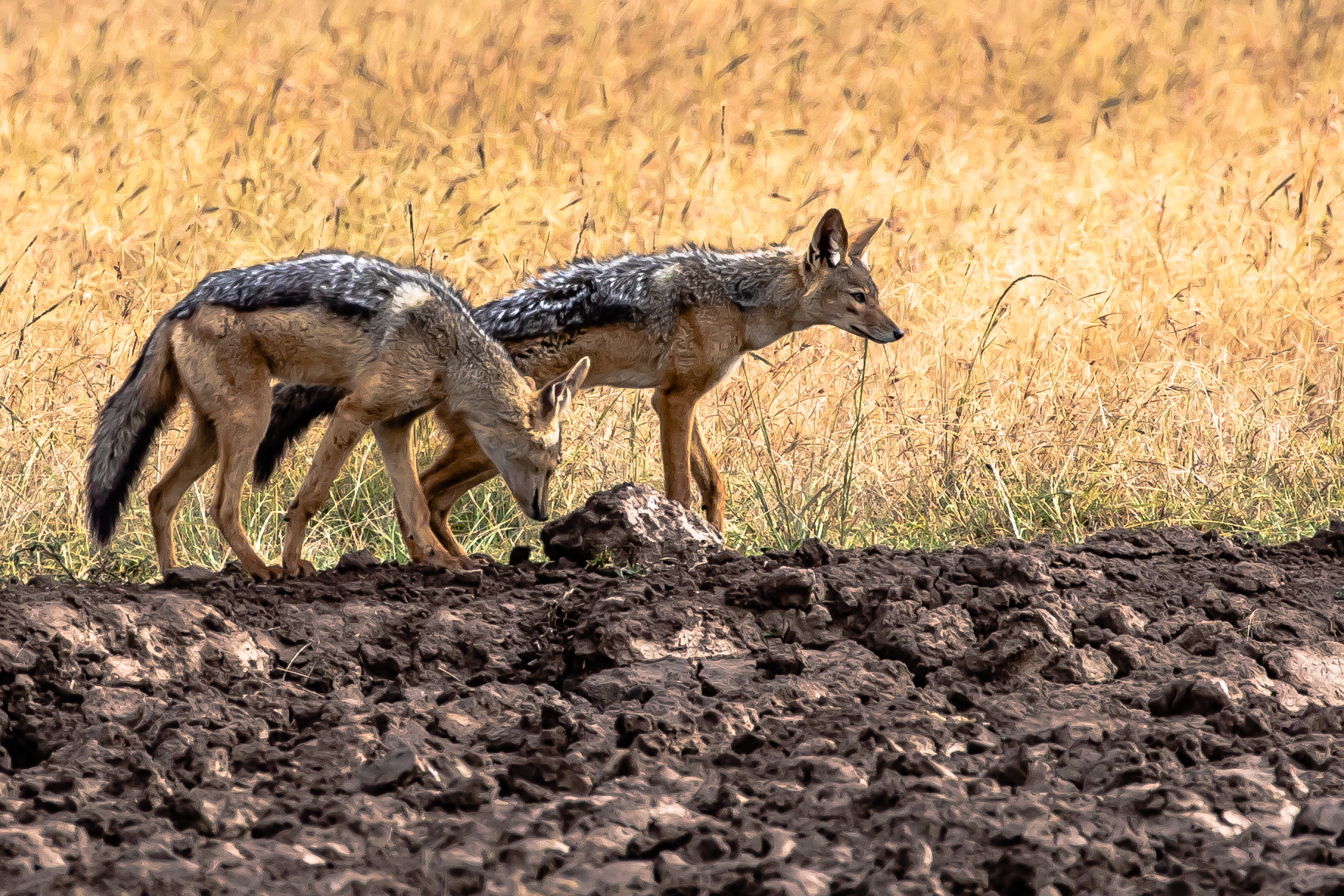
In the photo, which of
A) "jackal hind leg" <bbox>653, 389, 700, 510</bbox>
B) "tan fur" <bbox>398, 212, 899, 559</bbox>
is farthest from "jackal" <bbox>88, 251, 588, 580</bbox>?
"jackal hind leg" <bbox>653, 389, 700, 510</bbox>

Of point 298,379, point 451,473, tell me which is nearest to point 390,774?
point 298,379

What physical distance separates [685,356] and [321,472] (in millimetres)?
2140

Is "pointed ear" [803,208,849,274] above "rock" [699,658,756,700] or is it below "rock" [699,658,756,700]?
above

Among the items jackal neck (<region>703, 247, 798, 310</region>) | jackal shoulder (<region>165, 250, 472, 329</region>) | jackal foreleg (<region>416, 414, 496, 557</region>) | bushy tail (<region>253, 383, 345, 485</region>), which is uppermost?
jackal neck (<region>703, 247, 798, 310</region>)

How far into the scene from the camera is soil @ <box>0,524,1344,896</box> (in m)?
3.02

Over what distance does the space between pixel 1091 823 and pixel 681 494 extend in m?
4.25

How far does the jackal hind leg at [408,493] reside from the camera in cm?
614

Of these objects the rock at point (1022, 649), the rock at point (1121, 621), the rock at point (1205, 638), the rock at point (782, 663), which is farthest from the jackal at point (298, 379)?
the rock at point (1205, 638)

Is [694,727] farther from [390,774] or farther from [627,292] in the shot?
[627,292]

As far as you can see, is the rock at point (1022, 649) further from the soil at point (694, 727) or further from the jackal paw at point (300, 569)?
the jackal paw at point (300, 569)

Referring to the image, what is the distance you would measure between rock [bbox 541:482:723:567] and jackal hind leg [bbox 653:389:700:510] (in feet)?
4.81

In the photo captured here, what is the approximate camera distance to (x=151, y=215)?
10359 mm

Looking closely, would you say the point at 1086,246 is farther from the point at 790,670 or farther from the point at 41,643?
the point at 41,643

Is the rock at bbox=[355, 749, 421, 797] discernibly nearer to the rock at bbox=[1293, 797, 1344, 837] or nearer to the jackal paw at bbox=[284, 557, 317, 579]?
the rock at bbox=[1293, 797, 1344, 837]
